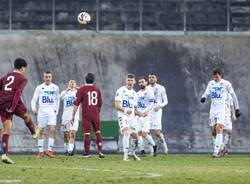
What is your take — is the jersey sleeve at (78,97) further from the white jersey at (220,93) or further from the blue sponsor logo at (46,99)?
the white jersey at (220,93)

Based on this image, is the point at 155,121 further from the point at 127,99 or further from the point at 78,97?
the point at 127,99

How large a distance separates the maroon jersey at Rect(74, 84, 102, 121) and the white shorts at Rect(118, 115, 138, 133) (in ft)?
5.14

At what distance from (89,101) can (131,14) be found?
16.6 m

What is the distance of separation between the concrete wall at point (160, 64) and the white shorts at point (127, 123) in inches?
453

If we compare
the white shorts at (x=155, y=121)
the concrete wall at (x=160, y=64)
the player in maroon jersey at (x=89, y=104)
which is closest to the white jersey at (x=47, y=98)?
the player in maroon jersey at (x=89, y=104)

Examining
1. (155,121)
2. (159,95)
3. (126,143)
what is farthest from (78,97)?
(155,121)

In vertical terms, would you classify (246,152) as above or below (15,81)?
below

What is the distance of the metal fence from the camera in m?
42.9

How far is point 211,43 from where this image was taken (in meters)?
42.3

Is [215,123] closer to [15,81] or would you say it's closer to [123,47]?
[15,81]

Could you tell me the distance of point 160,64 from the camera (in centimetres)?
4081

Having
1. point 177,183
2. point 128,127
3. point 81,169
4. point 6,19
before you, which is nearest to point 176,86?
point 6,19

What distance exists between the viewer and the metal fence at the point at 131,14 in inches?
1690

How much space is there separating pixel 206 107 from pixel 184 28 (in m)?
5.38
